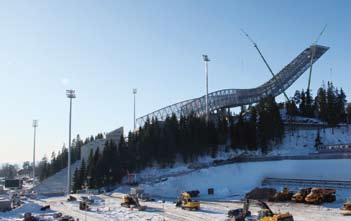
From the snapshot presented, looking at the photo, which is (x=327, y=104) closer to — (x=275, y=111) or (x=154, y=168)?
(x=275, y=111)

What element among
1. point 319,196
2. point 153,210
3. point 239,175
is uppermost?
point 239,175

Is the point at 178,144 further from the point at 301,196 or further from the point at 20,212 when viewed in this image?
the point at 301,196

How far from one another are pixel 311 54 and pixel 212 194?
70488 millimetres

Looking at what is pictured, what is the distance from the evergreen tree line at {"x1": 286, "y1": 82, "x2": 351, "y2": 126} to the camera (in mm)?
90312

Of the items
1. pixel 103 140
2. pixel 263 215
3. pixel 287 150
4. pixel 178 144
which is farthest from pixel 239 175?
pixel 103 140

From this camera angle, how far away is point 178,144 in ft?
263

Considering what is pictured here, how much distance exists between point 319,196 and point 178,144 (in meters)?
38.4

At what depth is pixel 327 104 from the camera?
304 feet

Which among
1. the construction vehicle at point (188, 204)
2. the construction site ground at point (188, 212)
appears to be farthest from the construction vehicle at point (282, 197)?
the construction vehicle at point (188, 204)

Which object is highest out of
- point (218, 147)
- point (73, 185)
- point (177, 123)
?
point (177, 123)

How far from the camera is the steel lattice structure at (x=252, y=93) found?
102 meters

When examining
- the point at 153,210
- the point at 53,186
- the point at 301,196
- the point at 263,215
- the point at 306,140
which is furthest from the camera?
the point at 53,186

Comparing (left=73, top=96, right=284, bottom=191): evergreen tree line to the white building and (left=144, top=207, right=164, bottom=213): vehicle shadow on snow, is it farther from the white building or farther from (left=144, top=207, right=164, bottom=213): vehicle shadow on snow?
(left=144, top=207, right=164, bottom=213): vehicle shadow on snow

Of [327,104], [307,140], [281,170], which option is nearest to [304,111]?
[327,104]
